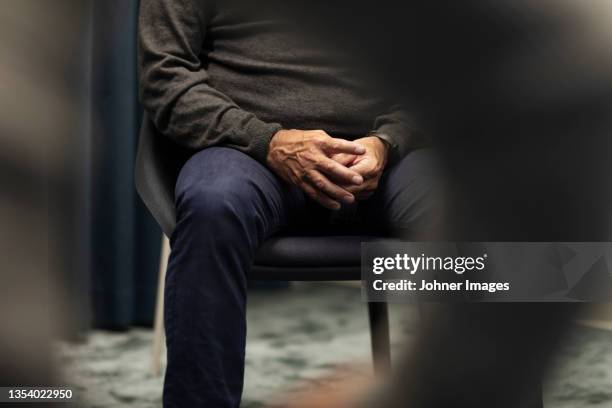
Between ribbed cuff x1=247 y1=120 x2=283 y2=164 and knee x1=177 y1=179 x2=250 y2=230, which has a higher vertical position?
ribbed cuff x1=247 y1=120 x2=283 y2=164

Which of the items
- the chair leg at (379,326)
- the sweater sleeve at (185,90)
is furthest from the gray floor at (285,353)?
the sweater sleeve at (185,90)

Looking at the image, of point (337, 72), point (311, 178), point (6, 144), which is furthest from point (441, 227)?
point (6, 144)

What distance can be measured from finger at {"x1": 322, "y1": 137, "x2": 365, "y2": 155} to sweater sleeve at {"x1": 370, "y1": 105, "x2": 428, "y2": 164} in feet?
0.08

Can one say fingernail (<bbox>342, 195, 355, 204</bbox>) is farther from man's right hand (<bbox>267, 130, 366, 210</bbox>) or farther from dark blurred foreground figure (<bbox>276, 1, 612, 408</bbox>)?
dark blurred foreground figure (<bbox>276, 1, 612, 408</bbox>)

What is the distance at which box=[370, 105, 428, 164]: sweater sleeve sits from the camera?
46cm

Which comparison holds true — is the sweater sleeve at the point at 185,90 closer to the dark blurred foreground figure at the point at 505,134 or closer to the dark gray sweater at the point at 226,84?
the dark gray sweater at the point at 226,84

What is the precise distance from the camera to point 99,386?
1.12 m

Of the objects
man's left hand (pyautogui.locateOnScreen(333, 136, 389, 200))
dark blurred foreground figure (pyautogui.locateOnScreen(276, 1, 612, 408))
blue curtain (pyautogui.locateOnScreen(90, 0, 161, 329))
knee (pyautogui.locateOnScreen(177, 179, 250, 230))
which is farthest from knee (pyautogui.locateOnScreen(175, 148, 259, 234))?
blue curtain (pyautogui.locateOnScreen(90, 0, 161, 329))

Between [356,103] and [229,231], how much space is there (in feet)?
0.60

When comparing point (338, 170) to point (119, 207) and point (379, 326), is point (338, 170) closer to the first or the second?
point (379, 326)

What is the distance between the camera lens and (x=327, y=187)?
0.78 meters

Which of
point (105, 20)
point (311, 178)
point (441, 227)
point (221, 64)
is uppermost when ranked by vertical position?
point (105, 20)

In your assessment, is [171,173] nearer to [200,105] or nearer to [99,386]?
[200,105]

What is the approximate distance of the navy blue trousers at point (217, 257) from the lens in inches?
27.0
